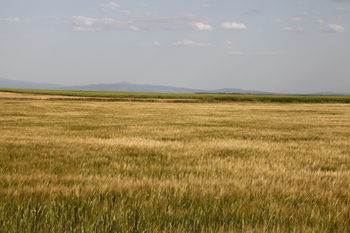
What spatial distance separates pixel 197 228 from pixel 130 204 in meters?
0.96

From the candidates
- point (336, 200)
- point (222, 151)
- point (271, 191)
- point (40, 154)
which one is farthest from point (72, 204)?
point (222, 151)

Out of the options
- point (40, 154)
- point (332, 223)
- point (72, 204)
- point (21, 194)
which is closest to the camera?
point (332, 223)

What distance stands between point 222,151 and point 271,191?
16.7 feet

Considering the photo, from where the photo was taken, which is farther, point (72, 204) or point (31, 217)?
point (72, 204)

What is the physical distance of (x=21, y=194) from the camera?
13.5 ft

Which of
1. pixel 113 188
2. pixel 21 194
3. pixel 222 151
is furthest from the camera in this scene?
pixel 222 151

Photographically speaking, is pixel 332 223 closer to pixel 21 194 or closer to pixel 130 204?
pixel 130 204

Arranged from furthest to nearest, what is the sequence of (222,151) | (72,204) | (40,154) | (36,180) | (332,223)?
(222,151) < (40,154) < (36,180) < (72,204) < (332,223)

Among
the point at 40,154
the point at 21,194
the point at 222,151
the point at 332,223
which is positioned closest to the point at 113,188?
the point at 21,194

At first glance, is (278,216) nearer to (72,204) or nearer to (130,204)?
(130,204)

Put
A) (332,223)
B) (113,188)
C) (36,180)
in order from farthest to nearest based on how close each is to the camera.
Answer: (36,180)
(113,188)
(332,223)

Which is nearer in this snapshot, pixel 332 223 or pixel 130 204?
pixel 332 223

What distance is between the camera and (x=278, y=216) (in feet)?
11.8

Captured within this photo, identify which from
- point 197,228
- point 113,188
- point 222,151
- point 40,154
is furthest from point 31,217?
point 222,151
